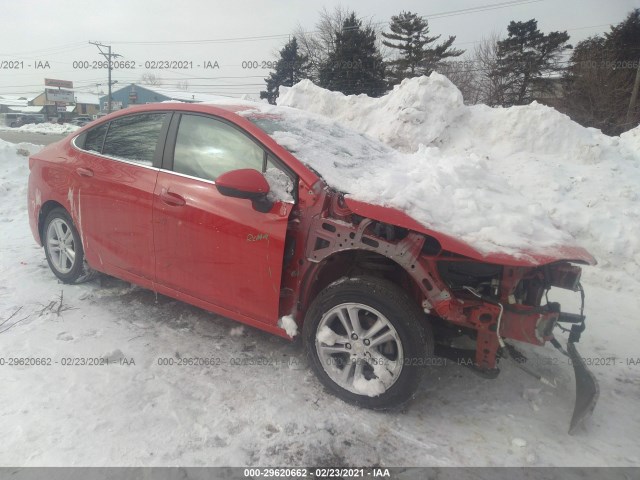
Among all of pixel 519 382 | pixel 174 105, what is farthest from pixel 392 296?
pixel 174 105

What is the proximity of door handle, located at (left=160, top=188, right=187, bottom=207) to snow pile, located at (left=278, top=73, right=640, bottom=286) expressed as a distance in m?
1.35

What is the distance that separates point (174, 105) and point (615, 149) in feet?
25.0

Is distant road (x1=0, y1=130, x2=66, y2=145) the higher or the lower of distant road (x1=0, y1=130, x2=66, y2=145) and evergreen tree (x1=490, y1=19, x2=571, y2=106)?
the lower

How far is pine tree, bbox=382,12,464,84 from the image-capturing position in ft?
92.4

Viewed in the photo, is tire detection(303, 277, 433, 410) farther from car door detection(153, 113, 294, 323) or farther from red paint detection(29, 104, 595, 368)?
car door detection(153, 113, 294, 323)

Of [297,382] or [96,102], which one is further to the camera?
[96,102]

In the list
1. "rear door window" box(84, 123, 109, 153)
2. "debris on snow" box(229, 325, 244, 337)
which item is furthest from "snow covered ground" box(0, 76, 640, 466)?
"rear door window" box(84, 123, 109, 153)

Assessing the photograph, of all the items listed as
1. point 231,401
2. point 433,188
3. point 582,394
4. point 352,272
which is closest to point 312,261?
point 352,272

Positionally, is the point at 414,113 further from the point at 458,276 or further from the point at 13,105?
the point at 13,105

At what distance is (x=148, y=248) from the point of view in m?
Result: 3.21

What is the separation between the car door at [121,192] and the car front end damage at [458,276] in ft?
4.48

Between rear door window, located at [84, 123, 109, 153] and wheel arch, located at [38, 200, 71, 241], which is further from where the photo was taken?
wheel arch, located at [38, 200, 71, 241]

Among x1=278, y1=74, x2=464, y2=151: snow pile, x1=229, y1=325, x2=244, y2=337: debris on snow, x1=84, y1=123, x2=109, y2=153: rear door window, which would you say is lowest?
x1=229, y1=325, x2=244, y2=337: debris on snow

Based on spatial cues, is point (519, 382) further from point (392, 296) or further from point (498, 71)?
point (498, 71)
